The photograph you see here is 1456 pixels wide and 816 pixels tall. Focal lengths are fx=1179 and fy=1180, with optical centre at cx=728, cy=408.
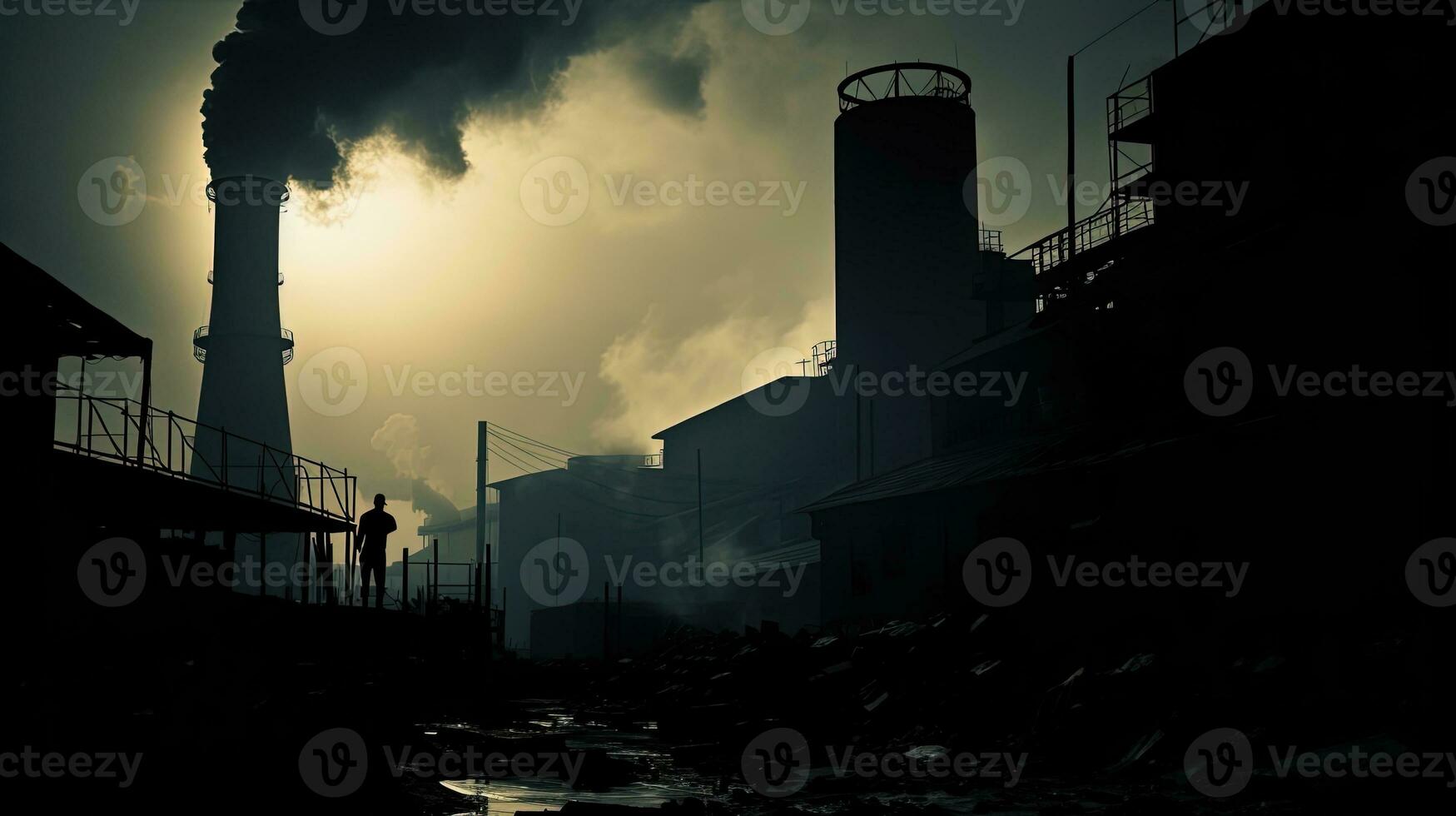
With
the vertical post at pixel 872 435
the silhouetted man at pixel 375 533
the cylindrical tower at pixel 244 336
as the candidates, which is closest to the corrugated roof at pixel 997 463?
the vertical post at pixel 872 435

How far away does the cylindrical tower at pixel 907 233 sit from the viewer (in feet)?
138

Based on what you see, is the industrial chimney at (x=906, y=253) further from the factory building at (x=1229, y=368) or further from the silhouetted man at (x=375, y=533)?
the silhouetted man at (x=375, y=533)

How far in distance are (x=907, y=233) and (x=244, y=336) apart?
23331 mm

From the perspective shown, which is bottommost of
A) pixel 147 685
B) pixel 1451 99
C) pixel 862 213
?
pixel 147 685

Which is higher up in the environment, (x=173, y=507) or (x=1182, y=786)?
(x=173, y=507)

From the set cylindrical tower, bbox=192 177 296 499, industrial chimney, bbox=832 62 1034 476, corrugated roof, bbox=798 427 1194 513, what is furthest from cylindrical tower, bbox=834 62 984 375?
cylindrical tower, bbox=192 177 296 499

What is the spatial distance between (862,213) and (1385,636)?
31.9m

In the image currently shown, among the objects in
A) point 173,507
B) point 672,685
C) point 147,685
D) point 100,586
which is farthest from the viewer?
point 672,685

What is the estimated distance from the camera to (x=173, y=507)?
69.4 ft

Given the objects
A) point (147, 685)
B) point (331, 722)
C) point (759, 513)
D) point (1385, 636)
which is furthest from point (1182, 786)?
point (759, 513)

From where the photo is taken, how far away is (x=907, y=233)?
4231cm

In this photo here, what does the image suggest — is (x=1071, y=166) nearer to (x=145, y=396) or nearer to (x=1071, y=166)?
(x=1071, y=166)

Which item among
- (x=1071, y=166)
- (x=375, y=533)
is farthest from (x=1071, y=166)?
(x=375, y=533)

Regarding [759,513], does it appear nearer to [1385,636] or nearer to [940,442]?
[940,442]
